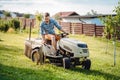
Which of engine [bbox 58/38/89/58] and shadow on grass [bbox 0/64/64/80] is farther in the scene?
engine [bbox 58/38/89/58]

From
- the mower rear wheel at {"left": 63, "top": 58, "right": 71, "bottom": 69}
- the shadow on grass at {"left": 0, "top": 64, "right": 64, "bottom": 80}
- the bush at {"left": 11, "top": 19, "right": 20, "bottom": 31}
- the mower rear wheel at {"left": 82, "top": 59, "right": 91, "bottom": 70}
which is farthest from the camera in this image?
the bush at {"left": 11, "top": 19, "right": 20, "bottom": 31}

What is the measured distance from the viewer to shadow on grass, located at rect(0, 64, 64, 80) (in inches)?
400

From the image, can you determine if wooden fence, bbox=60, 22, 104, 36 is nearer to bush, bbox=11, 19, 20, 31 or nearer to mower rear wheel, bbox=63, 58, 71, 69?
bush, bbox=11, 19, 20, 31

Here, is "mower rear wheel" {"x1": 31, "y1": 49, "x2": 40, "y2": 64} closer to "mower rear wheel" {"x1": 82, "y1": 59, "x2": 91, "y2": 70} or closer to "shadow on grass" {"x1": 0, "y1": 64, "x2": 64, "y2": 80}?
"shadow on grass" {"x1": 0, "y1": 64, "x2": 64, "y2": 80}

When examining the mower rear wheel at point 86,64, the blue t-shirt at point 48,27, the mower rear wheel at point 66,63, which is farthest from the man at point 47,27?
the mower rear wheel at point 86,64

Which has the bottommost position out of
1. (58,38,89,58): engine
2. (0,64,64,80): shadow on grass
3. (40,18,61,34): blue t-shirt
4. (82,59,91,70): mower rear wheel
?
(82,59,91,70): mower rear wheel

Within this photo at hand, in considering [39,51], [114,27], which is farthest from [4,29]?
[39,51]

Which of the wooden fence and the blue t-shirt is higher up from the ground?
the blue t-shirt

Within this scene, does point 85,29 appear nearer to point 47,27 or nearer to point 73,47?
point 47,27

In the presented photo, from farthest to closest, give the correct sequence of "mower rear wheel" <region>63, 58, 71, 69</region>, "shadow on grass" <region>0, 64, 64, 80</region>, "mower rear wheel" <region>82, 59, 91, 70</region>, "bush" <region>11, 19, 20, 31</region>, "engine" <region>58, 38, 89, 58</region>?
"bush" <region>11, 19, 20, 31</region> < "mower rear wheel" <region>82, 59, 91, 70</region> < "engine" <region>58, 38, 89, 58</region> < "mower rear wheel" <region>63, 58, 71, 69</region> < "shadow on grass" <region>0, 64, 64, 80</region>

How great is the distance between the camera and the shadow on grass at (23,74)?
10.2 m

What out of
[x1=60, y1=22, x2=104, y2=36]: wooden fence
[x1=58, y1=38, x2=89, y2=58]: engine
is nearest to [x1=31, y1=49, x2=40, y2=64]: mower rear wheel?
[x1=58, y1=38, x2=89, y2=58]: engine

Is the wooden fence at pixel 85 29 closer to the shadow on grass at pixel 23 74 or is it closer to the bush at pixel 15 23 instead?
Result: the bush at pixel 15 23

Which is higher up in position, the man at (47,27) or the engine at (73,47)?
the man at (47,27)
